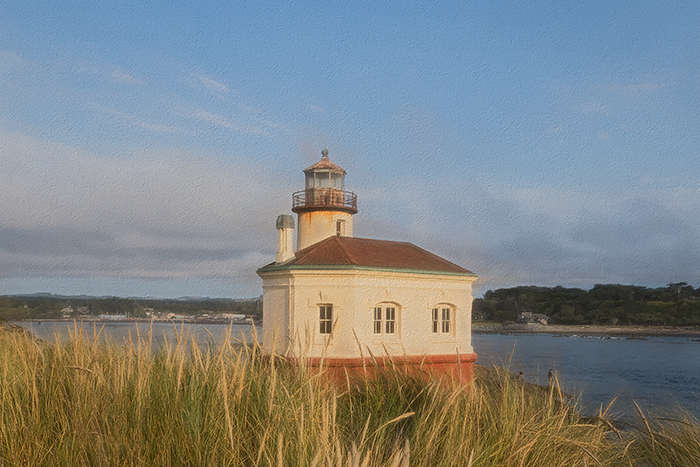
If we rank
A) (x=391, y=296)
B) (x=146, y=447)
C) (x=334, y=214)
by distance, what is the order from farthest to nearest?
(x=334, y=214)
(x=391, y=296)
(x=146, y=447)

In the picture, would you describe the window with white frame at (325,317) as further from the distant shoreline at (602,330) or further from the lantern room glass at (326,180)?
the distant shoreline at (602,330)

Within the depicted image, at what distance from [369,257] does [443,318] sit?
10.4 feet

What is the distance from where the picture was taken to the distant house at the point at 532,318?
137 metres

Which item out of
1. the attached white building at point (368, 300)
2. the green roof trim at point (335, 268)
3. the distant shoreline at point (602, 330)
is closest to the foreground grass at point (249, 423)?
the attached white building at point (368, 300)

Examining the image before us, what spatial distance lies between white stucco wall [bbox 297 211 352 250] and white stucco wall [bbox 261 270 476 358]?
12.3ft

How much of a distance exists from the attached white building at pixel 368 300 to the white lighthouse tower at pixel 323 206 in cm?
202

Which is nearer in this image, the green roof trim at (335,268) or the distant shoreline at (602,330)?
the green roof trim at (335,268)

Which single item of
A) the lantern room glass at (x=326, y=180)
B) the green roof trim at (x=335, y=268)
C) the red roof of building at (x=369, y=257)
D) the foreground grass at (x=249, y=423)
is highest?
the lantern room glass at (x=326, y=180)

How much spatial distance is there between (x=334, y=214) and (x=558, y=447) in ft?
55.1

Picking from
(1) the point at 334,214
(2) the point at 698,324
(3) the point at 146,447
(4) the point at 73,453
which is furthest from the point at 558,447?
(2) the point at 698,324

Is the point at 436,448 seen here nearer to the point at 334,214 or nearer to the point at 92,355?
the point at 92,355

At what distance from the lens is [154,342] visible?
5.62 metres

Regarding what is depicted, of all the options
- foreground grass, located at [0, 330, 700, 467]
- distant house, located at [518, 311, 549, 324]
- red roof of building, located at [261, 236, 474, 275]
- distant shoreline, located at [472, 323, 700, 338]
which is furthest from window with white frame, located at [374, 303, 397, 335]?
distant house, located at [518, 311, 549, 324]

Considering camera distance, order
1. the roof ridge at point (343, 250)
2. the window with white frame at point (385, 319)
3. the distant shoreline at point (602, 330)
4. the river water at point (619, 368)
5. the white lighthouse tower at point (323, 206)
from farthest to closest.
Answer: the distant shoreline at point (602, 330) → the river water at point (619, 368) → the white lighthouse tower at point (323, 206) → the window with white frame at point (385, 319) → the roof ridge at point (343, 250)
